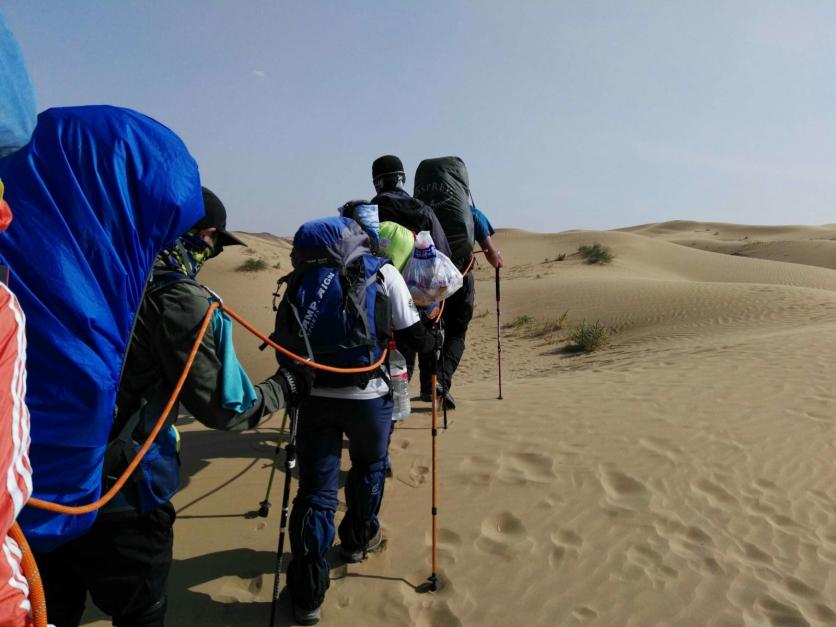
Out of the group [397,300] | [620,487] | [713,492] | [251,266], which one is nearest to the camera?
[397,300]

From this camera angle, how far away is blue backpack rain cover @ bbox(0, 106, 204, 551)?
4.47 ft

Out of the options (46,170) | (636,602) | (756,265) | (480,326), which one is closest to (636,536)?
(636,602)

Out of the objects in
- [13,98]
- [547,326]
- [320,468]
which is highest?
[13,98]

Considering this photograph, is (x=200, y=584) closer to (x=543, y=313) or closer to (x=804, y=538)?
(x=804, y=538)

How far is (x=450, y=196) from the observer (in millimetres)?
5500

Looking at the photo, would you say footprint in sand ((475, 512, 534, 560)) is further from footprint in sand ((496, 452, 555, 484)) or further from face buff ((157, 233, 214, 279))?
face buff ((157, 233, 214, 279))

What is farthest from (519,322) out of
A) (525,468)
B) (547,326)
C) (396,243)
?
(396,243)

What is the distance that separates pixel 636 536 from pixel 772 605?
0.82 meters

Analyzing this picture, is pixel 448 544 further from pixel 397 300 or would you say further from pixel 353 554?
pixel 397 300

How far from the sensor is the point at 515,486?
4543 millimetres

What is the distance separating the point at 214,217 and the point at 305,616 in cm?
209

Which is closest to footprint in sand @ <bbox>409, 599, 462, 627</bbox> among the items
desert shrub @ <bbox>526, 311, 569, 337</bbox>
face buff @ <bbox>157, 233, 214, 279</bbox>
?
face buff @ <bbox>157, 233, 214, 279</bbox>

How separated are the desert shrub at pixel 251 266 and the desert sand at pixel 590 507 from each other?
14788 millimetres

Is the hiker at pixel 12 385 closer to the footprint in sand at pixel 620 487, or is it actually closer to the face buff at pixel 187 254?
the face buff at pixel 187 254
